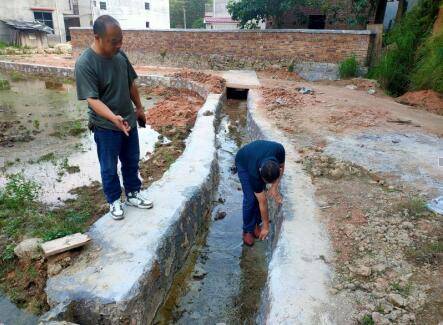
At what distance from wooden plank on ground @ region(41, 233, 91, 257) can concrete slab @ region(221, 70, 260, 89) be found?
27.5 ft

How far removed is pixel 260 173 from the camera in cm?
313

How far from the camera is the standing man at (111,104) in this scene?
2.67 meters

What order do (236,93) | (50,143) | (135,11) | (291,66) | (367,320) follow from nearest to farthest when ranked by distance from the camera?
(367,320), (50,143), (236,93), (291,66), (135,11)

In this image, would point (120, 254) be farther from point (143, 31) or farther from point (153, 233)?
point (143, 31)

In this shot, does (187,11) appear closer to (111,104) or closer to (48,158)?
(48,158)

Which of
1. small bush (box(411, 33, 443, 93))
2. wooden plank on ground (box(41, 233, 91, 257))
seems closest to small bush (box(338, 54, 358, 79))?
small bush (box(411, 33, 443, 93))

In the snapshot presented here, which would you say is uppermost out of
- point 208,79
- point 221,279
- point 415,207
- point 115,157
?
point 115,157

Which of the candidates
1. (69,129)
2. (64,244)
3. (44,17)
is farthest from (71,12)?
(64,244)

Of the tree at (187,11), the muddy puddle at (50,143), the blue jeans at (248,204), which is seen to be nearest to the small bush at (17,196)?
the muddy puddle at (50,143)

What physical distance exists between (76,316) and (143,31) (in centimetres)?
1524

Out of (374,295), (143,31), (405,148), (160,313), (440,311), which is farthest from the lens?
(143,31)

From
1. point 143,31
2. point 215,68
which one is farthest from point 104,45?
point 143,31

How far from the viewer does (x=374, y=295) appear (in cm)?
244

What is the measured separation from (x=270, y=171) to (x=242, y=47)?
11772 mm
